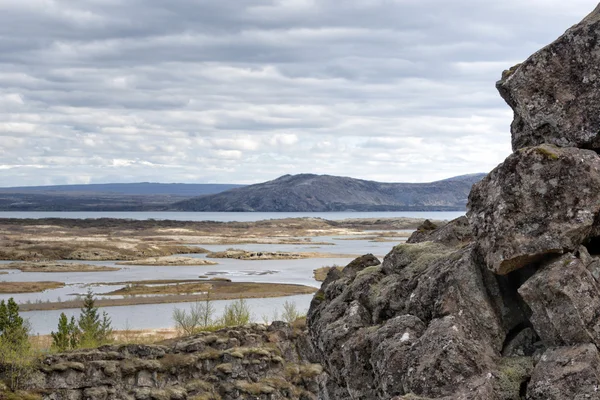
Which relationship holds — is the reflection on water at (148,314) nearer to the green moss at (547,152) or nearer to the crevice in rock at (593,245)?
the crevice in rock at (593,245)

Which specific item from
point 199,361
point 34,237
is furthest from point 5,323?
point 34,237

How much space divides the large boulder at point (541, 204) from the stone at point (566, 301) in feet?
1.82

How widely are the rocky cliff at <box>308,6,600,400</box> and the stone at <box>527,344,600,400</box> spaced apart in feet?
0.07

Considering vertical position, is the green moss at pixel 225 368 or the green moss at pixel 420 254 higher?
the green moss at pixel 420 254

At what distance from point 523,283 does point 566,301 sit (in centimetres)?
160

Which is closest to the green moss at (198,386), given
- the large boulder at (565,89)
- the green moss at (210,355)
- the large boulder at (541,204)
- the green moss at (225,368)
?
the green moss at (225,368)

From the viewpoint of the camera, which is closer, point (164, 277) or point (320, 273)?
point (164, 277)

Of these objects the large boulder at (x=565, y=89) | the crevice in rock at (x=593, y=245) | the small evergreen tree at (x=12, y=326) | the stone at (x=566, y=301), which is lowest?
the small evergreen tree at (x=12, y=326)

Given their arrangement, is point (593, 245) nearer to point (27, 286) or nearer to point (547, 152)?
point (547, 152)

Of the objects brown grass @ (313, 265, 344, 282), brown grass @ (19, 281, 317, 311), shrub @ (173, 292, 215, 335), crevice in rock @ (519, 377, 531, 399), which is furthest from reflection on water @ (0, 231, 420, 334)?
crevice in rock @ (519, 377, 531, 399)

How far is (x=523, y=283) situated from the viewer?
55.5 ft

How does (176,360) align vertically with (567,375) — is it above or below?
below

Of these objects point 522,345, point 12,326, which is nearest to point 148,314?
point 12,326

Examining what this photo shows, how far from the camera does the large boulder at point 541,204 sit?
1599cm
